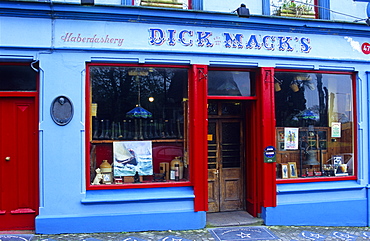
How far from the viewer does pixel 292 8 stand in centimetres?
798

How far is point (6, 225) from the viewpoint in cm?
678

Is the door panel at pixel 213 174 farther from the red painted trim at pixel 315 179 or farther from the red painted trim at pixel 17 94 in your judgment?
the red painted trim at pixel 17 94

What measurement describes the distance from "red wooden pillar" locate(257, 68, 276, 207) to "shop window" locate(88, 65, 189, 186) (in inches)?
62.6

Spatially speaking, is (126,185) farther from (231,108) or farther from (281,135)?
(281,135)

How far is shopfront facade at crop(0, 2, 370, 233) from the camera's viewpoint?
6.72 meters

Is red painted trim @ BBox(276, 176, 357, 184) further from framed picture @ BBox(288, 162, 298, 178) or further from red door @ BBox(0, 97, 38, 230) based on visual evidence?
red door @ BBox(0, 97, 38, 230)

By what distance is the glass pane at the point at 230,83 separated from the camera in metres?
7.62

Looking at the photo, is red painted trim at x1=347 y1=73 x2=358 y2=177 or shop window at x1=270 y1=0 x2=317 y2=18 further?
red painted trim at x1=347 y1=73 x2=358 y2=177

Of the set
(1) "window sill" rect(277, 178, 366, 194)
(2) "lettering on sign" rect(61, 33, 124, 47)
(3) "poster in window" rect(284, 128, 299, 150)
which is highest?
(2) "lettering on sign" rect(61, 33, 124, 47)

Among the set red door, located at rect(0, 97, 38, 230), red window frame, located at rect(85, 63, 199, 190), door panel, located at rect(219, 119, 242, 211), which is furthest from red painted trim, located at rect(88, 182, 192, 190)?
door panel, located at rect(219, 119, 242, 211)

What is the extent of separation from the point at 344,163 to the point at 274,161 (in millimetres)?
1897

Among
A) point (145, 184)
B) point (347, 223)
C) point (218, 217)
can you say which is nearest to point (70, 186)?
point (145, 184)

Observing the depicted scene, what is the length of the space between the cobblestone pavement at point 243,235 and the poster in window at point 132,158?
119 cm

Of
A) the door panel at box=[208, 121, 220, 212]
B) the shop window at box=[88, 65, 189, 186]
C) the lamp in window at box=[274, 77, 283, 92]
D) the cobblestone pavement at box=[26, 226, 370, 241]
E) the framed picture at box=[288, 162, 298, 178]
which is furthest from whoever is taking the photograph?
the door panel at box=[208, 121, 220, 212]
